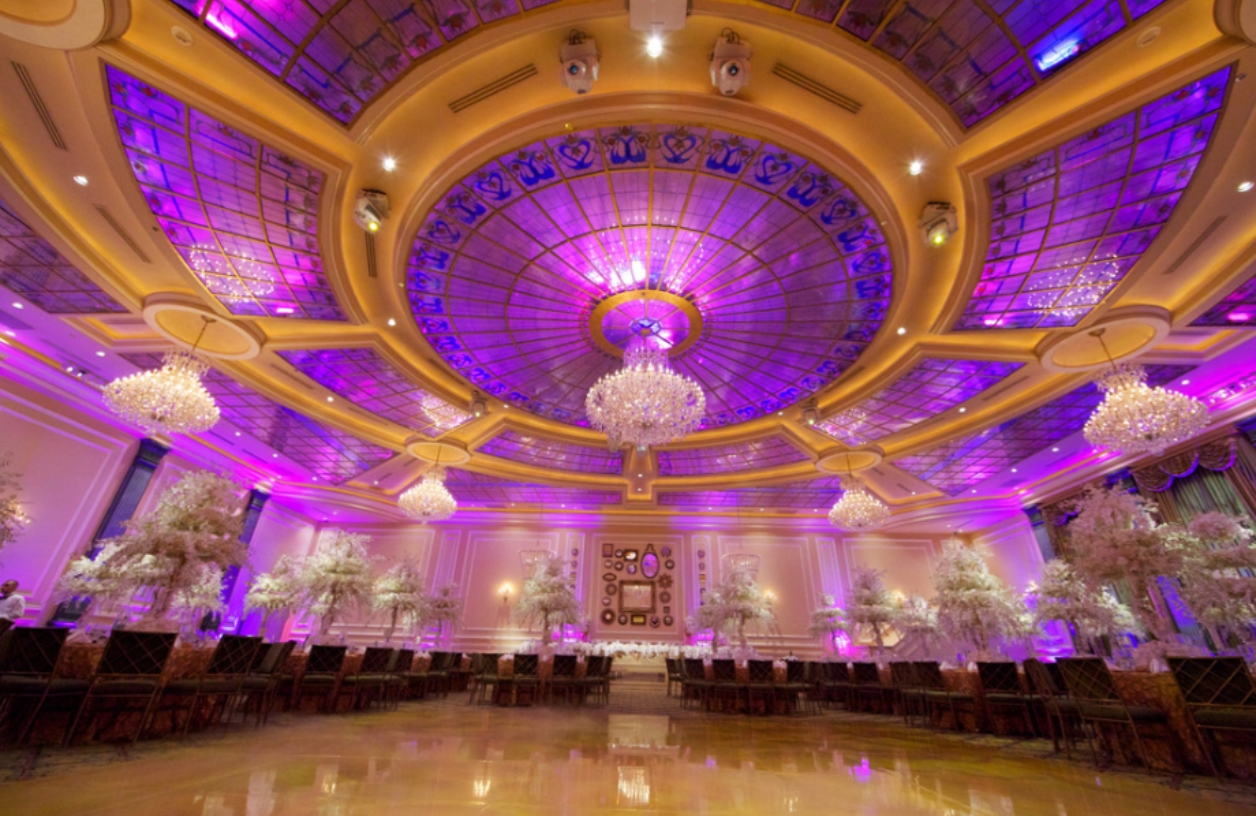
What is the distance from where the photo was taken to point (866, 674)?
10.0m

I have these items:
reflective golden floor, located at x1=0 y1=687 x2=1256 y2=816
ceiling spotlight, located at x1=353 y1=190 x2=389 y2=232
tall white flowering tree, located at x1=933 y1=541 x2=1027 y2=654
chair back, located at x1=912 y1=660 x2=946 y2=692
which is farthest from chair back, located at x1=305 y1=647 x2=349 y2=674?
tall white flowering tree, located at x1=933 y1=541 x2=1027 y2=654

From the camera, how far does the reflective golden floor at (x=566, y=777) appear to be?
290 centimetres

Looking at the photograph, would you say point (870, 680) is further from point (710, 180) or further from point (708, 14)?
point (708, 14)

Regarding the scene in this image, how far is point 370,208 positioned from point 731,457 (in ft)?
33.0

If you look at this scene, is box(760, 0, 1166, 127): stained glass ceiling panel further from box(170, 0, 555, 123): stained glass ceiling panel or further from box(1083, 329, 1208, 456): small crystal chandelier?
box(1083, 329, 1208, 456): small crystal chandelier

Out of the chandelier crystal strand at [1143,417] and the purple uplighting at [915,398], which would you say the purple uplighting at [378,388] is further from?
the chandelier crystal strand at [1143,417]

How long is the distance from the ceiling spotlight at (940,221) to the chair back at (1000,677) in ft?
18.2

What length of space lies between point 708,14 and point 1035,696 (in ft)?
27.9

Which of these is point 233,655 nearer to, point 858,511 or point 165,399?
point 165,399

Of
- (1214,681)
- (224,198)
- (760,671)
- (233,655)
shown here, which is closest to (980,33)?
(1214,681)

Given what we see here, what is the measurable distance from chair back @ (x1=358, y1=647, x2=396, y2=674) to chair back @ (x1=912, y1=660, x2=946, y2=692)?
27.6 feet

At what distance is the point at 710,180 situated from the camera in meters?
5.84

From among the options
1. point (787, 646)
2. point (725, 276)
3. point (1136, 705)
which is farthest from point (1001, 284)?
point (787, 646)

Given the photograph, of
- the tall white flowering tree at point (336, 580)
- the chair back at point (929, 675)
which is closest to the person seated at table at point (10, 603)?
the tall white flowering tree at point (336, 580)
